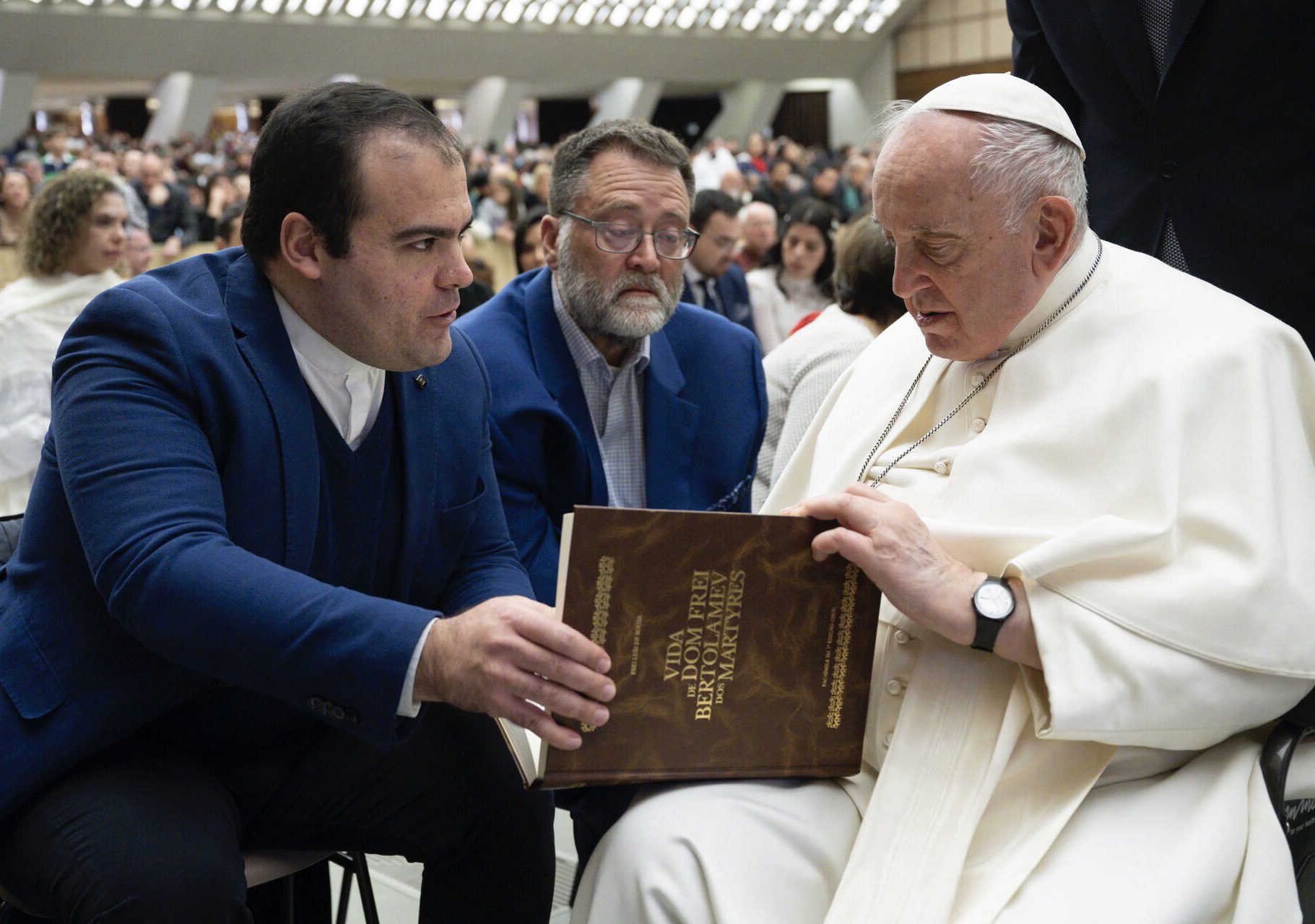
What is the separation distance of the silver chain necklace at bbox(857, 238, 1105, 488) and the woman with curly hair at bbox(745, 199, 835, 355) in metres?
4.96

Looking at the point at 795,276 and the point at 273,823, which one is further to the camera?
the point at 795,276

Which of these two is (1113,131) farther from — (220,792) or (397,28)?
(397,28)

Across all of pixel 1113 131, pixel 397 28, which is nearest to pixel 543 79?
pixel 397 28

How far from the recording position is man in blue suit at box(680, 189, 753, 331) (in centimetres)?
741

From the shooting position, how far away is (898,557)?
1796 mm

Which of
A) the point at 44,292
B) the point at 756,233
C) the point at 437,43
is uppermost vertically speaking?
the point at 44,292

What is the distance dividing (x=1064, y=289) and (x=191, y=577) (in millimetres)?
1401

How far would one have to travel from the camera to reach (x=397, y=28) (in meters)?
32.8

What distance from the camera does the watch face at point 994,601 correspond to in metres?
1.81

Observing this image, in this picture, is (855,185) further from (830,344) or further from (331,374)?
(331,374)

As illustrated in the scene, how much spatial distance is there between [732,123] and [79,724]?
39.3m

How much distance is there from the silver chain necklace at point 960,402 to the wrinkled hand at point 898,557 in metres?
0.27

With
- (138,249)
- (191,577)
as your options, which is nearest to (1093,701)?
(191,577)

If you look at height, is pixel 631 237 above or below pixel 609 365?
above
